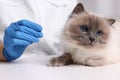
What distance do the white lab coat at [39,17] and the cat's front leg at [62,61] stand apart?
282 mm

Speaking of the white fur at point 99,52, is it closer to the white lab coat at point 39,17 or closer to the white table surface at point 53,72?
the white table surface at point 53,72

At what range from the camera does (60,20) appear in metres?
1.74

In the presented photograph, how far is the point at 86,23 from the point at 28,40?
0.27 metres

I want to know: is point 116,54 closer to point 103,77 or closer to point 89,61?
point 89,61

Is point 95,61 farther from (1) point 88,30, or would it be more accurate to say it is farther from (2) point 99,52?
(1) point 88,30

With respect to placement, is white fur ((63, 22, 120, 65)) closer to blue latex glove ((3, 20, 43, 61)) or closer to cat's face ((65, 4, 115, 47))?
cat's face ((65, 4, 115, 47))

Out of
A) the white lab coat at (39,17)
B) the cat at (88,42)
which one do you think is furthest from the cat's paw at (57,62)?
the white lab coat at (39,17)

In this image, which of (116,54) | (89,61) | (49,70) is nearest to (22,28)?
(49,70)

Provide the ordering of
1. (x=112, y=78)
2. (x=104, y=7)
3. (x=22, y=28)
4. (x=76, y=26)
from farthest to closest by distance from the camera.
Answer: (x=104, y=7)
(x=76, y=26)
(x=22, y=28)
(x=112, y=78)

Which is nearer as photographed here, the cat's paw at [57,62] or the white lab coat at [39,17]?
the cat's paw at [57,62]

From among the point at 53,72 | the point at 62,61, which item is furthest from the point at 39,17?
the point at 53,72

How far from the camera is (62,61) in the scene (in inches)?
51.8

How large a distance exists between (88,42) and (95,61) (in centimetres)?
11

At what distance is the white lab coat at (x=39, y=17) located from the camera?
5.37ft
